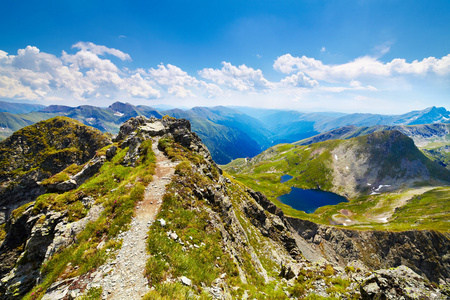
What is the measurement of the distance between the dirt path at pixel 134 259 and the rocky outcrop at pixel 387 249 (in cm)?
7965

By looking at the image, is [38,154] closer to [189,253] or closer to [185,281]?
[189,253]

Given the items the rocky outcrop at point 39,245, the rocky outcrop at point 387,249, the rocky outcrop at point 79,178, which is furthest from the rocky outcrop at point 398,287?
the rocky outcrop at point 387,249

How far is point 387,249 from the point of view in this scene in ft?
284

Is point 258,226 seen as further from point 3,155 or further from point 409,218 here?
point 3,155

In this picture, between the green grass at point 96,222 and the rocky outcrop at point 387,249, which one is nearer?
the green grass at point 96,222

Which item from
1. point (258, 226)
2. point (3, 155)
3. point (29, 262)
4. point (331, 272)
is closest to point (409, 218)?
point (258, 226)

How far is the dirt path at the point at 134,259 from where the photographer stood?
1186 centimetres

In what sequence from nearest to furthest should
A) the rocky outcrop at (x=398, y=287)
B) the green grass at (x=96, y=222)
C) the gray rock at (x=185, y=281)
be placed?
1. the gray rock at (x=185, y=281)
2. the rocky outcrop at (x=398, y=287)
3. the green grass at (x=96, y=222)

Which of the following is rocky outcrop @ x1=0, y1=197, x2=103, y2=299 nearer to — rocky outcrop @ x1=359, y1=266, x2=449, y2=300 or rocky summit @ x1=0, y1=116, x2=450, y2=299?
rocky summit @ x1=0, y1=116, x2=450, y2=299

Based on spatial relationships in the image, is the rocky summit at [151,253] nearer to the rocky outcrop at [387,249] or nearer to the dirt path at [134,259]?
the dirt path at [134,259]

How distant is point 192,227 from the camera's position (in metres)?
19.3

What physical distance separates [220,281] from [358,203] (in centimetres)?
21848

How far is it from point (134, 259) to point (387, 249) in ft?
402

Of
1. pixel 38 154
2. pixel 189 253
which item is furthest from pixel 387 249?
pixel 38 154
